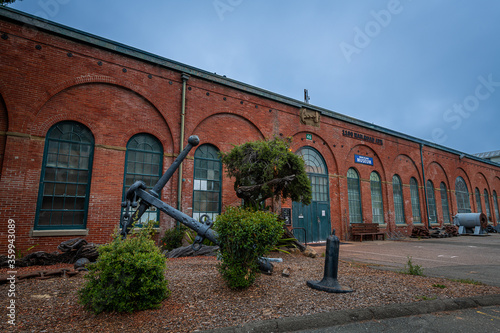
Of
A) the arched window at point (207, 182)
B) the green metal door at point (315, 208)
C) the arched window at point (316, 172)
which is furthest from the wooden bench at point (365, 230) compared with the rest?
the arched window at point (207, 182)

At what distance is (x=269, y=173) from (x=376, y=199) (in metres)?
12.7

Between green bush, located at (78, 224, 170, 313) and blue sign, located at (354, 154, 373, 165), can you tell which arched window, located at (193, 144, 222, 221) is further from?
blue sign, located at (354, 154, 373, 165)

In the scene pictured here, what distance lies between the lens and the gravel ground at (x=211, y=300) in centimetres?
308

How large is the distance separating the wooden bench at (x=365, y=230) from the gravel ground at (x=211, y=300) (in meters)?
10.9

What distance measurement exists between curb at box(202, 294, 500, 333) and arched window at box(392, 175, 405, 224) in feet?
54.7

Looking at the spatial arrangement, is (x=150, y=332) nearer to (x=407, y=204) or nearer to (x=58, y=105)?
(x=58, y=105)

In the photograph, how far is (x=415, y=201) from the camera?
20969 millimetres

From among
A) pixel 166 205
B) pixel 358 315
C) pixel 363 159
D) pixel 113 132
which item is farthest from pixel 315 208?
pixel 358 315

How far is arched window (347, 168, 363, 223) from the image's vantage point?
16781mm

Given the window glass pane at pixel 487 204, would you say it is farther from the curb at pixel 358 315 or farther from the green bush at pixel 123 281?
the green bush at pixel 123 281

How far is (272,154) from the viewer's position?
8.75 meters

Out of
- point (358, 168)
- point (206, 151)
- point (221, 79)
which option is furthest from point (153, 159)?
point (358, 168)

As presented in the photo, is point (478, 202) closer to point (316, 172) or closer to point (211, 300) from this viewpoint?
point (316, 172)

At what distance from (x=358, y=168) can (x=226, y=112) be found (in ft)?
32.7
